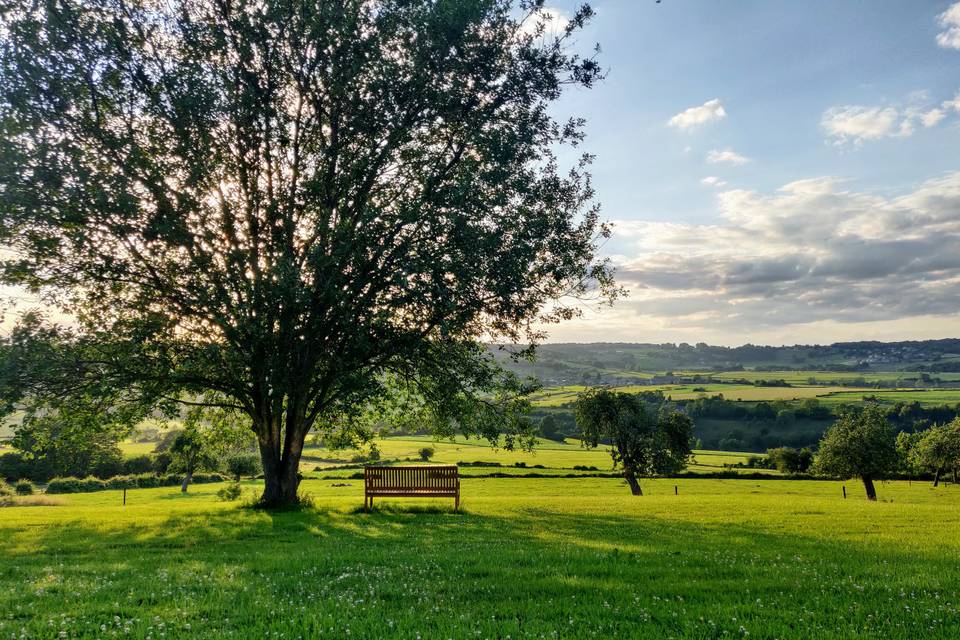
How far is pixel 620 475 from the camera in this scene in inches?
3061

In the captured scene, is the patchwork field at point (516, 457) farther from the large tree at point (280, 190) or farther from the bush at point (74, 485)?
the large tree at point (280, 190)

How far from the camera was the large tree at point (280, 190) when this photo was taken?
18547 millimetres

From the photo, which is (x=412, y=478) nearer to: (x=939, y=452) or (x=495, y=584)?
(x=495, y=584)

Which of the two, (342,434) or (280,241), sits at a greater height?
(280,241)

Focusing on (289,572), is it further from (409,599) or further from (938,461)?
(938,461)

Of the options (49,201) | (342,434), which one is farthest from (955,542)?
(49,201)

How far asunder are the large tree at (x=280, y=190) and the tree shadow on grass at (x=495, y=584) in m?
7.04

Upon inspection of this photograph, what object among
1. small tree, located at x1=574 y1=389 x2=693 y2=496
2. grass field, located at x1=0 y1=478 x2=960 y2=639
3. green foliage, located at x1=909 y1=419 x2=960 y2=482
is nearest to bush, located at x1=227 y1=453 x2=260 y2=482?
small tree, located at x1=574 y1=389 x2=693 y2=496

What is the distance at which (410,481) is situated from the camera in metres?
24.8

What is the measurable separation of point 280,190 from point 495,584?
56.2ft

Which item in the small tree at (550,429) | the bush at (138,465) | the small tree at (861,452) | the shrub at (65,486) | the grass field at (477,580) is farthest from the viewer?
the small tree at (550,429)

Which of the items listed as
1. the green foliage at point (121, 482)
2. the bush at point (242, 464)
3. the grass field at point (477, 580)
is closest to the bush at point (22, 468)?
the green foliage at point (121, 482)

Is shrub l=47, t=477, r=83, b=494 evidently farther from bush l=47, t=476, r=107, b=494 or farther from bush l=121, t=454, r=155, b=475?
bush l=121, t=454, r=155, b=475

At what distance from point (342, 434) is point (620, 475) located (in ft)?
186
